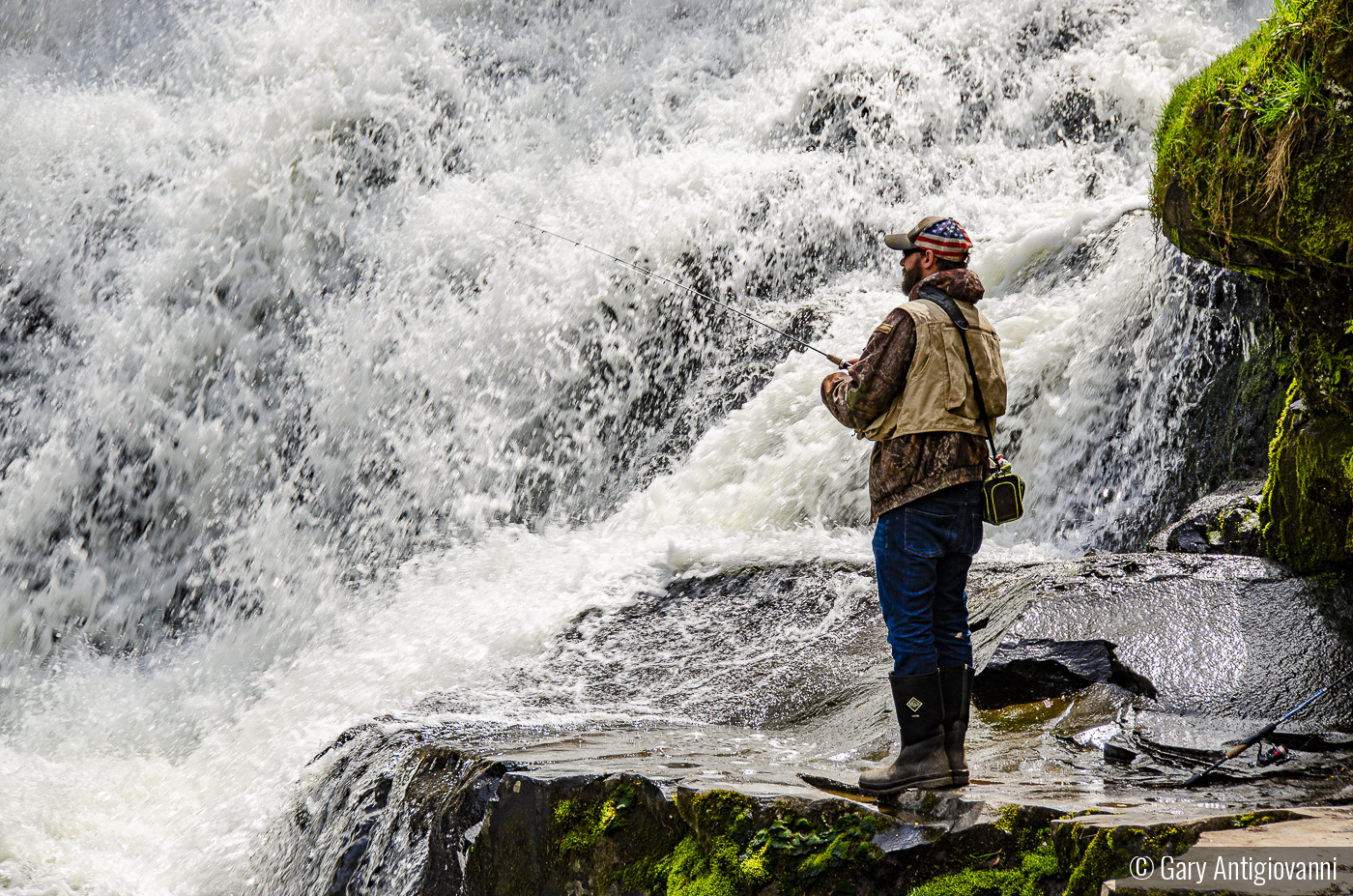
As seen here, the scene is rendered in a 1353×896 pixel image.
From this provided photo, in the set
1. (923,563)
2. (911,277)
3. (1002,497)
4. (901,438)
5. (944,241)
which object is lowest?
(923,563)

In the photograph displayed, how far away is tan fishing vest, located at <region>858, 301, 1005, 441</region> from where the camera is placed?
3.40 metres

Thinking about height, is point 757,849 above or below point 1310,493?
below

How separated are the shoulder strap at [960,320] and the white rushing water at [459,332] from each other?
289cm

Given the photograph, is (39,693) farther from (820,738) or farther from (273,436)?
(820,738)

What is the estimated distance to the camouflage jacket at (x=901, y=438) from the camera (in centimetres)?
339

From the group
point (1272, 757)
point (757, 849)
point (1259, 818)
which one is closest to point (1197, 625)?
point (1272, 757)

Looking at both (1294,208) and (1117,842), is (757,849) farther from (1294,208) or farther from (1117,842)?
(1294,208)

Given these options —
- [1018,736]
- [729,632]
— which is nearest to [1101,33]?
[729,632]

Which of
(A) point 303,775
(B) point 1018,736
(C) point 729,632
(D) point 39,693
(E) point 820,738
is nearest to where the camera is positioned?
(B) point 1018,736

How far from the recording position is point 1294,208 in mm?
4480

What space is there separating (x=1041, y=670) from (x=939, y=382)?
1.98 metres

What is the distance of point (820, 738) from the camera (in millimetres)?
4867

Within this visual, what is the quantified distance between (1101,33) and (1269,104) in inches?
354

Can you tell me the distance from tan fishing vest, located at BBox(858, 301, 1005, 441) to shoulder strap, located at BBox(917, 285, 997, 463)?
0.01m
